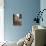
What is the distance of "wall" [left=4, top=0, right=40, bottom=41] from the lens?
4.78 meters

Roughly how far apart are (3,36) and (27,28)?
956mm

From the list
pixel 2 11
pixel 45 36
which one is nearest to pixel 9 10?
pixel 2 11

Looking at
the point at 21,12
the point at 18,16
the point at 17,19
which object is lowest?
the point at 17,19

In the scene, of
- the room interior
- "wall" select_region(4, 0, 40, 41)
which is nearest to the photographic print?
the room interior

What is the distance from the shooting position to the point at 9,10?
4.80 metres

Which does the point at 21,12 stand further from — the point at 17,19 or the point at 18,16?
the point at 17,19

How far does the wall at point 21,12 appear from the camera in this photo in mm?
4777

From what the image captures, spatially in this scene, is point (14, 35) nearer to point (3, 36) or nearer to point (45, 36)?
point (3, 36)

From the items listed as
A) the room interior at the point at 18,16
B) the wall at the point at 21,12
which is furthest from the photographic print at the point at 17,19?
A: the wall at the point at 21,12

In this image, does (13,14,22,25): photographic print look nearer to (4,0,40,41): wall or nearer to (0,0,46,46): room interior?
(0,0,46,46): room interior

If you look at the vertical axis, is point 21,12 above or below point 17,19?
above

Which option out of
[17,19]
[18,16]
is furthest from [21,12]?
[17,19]

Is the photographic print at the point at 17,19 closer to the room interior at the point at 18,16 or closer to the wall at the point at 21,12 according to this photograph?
the room interior at the point at 18,16

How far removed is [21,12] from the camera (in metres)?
4.82
